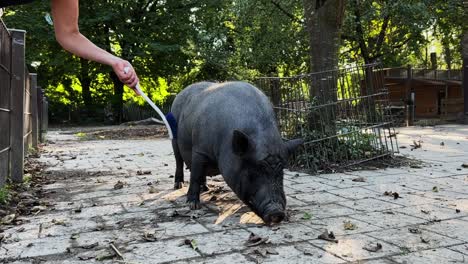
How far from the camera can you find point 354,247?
364cm

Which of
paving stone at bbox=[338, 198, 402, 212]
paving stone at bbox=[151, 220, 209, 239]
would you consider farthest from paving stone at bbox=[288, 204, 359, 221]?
paving stone at bbox=[151, 220, 209, 239]

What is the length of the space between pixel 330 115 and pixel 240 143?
4127 millimetres

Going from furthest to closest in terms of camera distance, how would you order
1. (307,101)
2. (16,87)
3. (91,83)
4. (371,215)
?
(91,83)
(307,101)
(16,87)
(371,215)

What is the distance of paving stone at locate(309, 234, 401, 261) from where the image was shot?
345 cm

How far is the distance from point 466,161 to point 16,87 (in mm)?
7500

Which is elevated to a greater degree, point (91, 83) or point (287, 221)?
point (91, 83)

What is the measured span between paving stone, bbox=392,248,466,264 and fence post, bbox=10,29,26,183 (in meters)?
5.41

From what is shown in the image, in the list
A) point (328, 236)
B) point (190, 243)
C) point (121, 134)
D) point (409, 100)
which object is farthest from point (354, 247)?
point (409, 100)

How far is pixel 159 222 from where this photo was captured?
4.59 metres

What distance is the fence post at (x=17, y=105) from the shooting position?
6848mm

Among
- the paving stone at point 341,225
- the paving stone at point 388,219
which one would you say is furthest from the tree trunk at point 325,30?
the paving stone at point 341,225

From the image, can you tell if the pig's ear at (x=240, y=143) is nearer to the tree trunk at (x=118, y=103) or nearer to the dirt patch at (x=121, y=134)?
the dirt patch at (x=121, y=134)

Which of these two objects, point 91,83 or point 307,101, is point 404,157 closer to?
point 307,101

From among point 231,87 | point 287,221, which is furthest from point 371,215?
point 231,87
